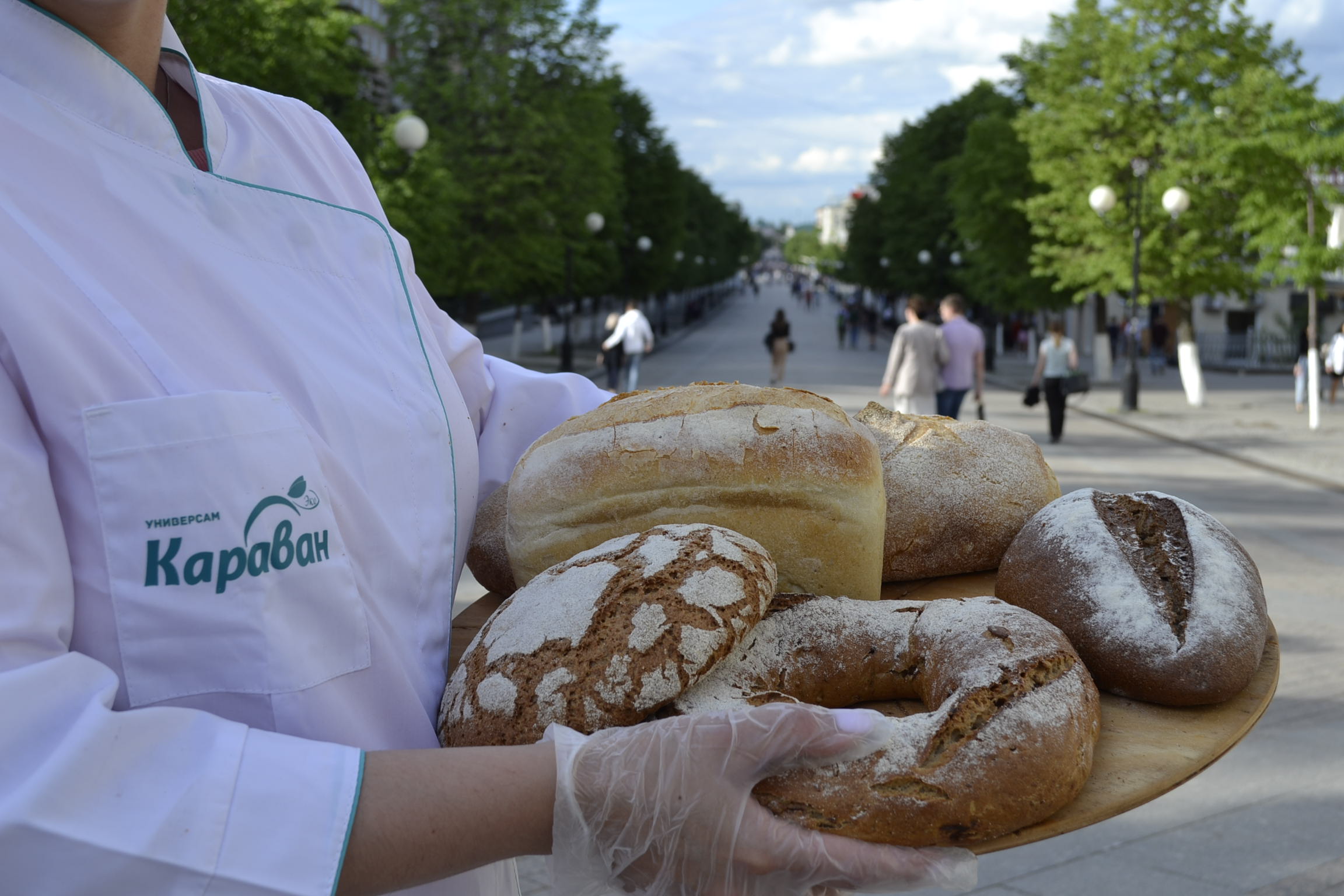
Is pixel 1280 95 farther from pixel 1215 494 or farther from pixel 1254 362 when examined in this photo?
pixel 1254 362

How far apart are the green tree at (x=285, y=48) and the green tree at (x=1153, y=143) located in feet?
56.7

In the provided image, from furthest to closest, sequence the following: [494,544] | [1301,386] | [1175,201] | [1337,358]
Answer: [1301,386]
[1175,201]
[1337,358]
[494,544]

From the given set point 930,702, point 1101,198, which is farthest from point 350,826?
point 1101,198

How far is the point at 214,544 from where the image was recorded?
117 cm

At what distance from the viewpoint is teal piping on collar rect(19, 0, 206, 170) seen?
1230 mm

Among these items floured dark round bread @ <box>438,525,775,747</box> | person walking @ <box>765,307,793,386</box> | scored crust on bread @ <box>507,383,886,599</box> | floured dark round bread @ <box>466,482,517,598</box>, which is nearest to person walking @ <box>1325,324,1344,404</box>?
person walking @ <box>765,307,793,386</box>

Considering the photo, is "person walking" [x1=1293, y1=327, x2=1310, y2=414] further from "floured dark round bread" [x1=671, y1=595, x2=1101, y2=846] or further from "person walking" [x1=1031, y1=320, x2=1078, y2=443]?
"floured dark round bread" [x1=671, y1=595, x2=1101, y2=846]

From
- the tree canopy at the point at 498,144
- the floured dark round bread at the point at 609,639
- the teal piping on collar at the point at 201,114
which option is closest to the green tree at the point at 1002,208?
the tree canopy at the point at 498,144

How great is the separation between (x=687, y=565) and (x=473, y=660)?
33cm

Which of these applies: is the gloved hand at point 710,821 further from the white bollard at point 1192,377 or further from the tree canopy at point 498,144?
Answer: the white bollard at point 1192,377

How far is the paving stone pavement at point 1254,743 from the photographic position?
4.45 meters

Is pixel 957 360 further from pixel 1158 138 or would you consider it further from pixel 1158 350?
pixel 1158 350

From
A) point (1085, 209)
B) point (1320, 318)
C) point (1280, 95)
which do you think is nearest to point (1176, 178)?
point (1085, 209)

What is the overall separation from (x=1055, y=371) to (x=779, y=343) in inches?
406
